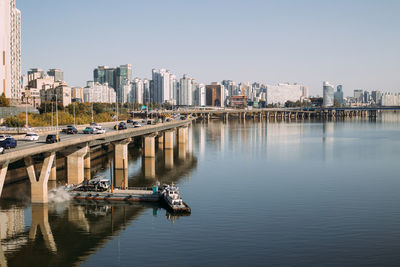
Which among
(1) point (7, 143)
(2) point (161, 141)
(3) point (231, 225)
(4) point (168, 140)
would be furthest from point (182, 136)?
(3) point (231, 225)

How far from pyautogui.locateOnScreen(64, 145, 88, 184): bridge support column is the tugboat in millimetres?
13218

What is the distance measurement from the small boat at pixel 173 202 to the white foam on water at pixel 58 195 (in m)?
11.3

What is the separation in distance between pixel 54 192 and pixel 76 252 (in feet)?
67.7

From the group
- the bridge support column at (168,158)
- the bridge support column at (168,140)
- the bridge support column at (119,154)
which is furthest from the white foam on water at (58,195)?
the bridge support column at (168,140)

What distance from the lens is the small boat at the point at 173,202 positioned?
4962cm

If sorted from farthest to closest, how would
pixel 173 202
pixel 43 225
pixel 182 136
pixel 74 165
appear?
pixel 182 136
pixel 74 165
pixel 173 202
pixel 43 225

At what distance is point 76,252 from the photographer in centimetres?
3819

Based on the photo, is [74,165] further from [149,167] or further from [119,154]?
[149,167]

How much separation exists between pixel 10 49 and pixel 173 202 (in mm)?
156380

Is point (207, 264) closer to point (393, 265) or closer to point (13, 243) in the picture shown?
point (393, 265)

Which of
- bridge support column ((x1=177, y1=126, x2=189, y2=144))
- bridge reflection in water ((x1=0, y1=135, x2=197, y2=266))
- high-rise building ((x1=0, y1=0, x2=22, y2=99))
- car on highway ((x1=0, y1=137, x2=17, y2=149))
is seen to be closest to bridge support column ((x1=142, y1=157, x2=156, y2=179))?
bridge reflection in water ((x1=0, y1=135, x2=197, y2=266))

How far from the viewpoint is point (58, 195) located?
5594 cm

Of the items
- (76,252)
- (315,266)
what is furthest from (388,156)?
(76,252)

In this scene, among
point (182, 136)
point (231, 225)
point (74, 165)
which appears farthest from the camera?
point (182, 136)
